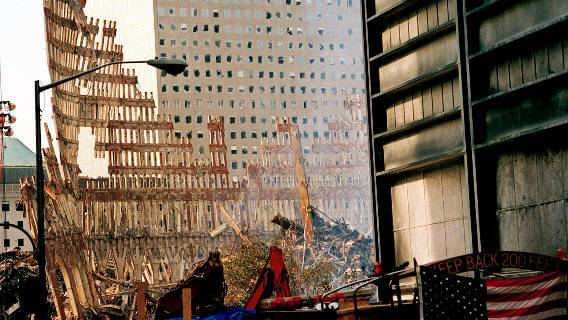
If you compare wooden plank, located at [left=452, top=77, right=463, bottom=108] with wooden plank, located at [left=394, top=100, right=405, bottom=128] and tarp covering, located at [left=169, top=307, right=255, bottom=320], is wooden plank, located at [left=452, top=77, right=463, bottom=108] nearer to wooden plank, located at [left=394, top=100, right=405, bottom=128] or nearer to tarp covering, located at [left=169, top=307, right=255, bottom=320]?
wooden plank, located at [left=394, top=100, right=405, bottom=128]

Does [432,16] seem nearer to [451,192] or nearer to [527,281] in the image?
[451,192]

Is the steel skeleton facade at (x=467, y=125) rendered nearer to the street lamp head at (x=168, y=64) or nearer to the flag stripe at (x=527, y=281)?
the flag stripe at (x=527, y=281)

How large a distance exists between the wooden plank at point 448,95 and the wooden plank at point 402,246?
4.80 m

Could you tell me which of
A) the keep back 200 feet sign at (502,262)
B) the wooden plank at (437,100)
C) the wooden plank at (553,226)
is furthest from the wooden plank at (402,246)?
the keep back 200 feet sign at (502,262)

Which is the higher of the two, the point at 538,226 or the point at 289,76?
the point at 289,76

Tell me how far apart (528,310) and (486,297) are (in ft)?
3.05

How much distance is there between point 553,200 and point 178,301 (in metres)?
10.4

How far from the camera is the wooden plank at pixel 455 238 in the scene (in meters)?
34.3

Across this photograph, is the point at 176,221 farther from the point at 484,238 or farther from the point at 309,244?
the point at 484,238

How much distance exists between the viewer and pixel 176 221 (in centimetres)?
12000

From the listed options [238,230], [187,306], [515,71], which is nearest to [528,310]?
[187,306]

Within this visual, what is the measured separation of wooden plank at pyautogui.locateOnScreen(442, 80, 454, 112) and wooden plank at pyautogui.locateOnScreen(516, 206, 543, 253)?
441 centimetres

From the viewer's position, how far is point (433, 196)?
35750 millimetres

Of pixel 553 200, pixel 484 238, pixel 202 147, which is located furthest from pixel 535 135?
pixel 202 147
